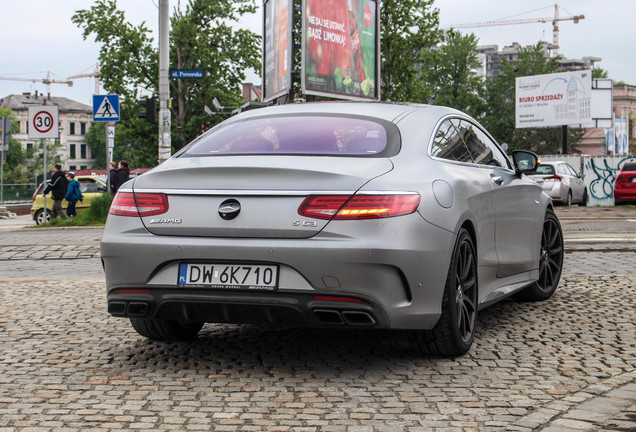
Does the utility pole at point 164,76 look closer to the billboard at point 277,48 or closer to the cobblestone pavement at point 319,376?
the billboard at point 277,48

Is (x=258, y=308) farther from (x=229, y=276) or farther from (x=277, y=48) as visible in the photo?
(x=277, y=48)

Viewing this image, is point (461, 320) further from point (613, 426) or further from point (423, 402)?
point (613, 426)

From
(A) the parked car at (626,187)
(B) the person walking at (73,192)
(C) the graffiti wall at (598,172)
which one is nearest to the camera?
(B) the person walking at (73,192)

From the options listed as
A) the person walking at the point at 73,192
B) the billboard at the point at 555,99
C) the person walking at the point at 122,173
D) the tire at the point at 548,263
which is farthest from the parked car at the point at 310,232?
the billboard at the point at 555,99

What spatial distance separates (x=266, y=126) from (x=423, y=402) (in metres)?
A: 2.05

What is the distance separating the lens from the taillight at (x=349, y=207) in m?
4.61

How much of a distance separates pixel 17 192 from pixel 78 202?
91.2 ft

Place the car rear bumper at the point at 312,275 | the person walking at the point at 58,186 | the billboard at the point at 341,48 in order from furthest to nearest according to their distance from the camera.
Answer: the billboard at the point at 341,48 < the person walking at the point at 58,186 < the car rear bumper at the point at 312,275

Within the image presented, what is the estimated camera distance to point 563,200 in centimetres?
2945

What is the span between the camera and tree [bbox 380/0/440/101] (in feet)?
157

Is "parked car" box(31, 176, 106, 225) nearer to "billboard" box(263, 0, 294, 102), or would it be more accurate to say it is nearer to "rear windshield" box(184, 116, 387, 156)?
"billboard" box(263, 0, 294, 102)

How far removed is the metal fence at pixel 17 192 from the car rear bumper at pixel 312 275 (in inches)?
2023

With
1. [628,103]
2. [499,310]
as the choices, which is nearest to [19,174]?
[628,103]

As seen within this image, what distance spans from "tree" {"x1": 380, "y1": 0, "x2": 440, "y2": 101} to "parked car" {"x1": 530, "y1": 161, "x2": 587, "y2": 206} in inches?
732
